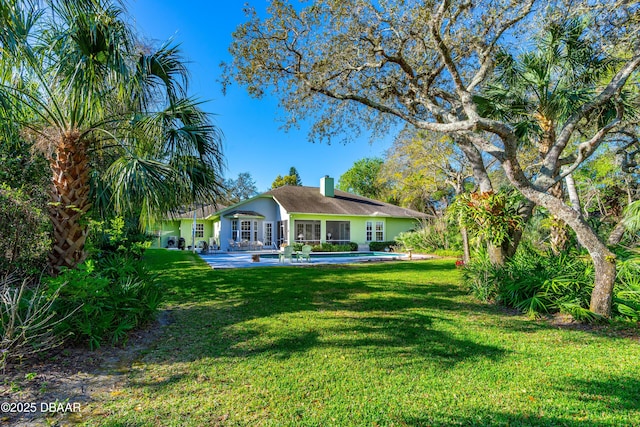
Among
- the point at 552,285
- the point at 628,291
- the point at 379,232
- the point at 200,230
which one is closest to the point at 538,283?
the point at 552,285

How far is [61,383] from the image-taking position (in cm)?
376

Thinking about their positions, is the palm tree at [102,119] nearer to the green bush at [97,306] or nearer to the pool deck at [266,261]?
the green bush at [97,306]

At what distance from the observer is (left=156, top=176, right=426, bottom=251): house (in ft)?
85.3

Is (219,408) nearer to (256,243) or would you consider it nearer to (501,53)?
(501,53)

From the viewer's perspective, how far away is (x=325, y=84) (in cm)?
1053

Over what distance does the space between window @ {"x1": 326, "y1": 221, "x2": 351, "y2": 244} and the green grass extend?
66.4 feet

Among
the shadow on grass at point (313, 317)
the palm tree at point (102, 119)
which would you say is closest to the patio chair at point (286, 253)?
the shadow on grass at point (313, 317)

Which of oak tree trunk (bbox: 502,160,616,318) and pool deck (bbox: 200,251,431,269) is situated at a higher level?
oak tree trunk (bbox: 502,160,616,318)

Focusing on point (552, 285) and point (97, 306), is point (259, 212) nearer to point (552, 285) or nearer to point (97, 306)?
point (97, 306)

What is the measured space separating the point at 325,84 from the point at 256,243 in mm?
17773

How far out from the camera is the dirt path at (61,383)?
315 cm

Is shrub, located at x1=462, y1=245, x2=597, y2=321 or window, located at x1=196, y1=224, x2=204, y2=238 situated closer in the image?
shrub, located at x1=462, y1=245, x2=597, y2=321

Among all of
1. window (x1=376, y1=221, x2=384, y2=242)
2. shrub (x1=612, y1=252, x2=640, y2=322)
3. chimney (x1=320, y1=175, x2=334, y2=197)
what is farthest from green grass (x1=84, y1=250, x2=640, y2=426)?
chimney (x1=320, y1=175, x2=334, y2=197)

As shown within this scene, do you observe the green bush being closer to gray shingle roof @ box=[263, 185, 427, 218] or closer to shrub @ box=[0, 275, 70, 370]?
shrub @ box=[0, 275, 70, 370]
